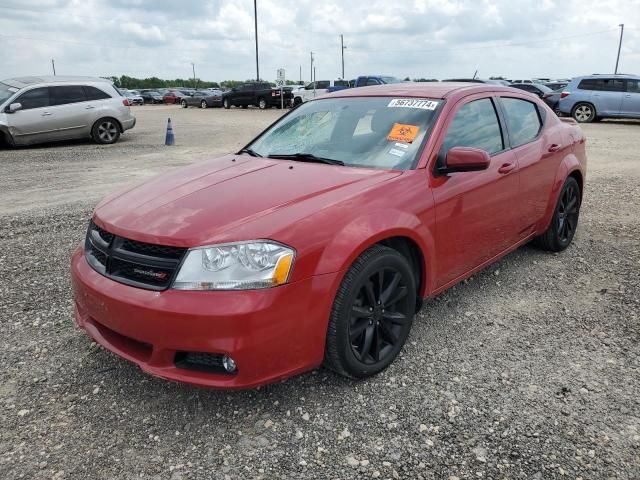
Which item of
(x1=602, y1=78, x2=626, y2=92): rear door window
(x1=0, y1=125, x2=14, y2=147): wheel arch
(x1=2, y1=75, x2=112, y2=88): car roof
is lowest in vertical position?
(x1=0, y1=125, x2=14, y2=147): wheel arch

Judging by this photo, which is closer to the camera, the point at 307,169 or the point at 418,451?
the point at 418,451

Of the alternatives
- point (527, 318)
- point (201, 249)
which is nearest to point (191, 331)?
point (201, 249)

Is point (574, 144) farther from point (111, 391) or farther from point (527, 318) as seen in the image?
point (111, 391)

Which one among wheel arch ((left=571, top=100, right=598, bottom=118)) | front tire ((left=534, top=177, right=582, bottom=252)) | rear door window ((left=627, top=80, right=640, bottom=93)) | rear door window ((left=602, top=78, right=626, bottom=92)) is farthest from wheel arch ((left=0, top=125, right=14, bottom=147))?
rear door window ((left=627, top=80, right=640, bottom=93))

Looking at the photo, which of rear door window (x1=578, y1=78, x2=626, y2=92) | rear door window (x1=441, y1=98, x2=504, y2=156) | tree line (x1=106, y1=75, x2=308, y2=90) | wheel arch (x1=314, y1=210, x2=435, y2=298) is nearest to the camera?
wheel arch (x1=314, y1=210, x2=435, y2=298)

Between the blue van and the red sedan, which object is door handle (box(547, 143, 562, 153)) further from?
the blue van

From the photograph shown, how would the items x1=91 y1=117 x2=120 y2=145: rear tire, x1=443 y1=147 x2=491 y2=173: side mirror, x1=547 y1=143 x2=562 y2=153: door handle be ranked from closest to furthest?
1. x1=443 y1=147 x2=491 y2=173: side mirror
2. x1=547 y1=143 x2=562 y2=153: door handle
3. x1=91 y1=117 x2=120 y2=145: rear tire

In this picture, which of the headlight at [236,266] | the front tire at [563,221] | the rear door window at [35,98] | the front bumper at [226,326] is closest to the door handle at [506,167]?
the front tire at [563,221]

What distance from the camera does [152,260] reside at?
2.53m

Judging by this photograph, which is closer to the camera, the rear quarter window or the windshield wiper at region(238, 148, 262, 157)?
the windshield wiper at region(238, 148, 262, 157)

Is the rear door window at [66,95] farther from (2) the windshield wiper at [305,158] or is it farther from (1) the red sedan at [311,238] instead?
(2) the windshield wiper at [305,158]

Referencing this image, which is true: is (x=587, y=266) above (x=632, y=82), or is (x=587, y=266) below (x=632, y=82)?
below

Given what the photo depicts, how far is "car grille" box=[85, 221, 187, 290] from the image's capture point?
97.7 inches

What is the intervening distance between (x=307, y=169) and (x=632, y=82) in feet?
60.8
